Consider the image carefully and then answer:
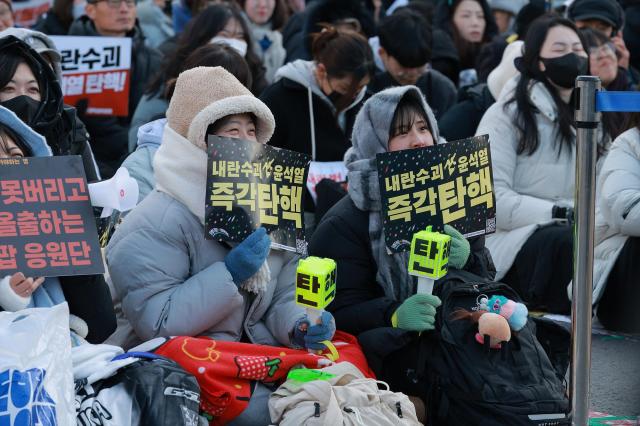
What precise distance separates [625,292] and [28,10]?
7.35 meters

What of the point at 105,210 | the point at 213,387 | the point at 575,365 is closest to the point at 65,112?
the point at 105,210

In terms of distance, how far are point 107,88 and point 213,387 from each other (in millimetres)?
4118

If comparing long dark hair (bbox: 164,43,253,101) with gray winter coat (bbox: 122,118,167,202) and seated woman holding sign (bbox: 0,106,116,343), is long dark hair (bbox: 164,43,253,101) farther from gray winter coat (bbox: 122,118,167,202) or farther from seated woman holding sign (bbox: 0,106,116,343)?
seated woman holding sign (bbox: 0,106,116,343)

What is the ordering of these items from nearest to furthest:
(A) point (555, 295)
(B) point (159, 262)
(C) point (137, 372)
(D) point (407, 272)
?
(C) point (137, 372) < (B) point (159, 262) < (D) point (407, 272) < (A) point (555, 295)

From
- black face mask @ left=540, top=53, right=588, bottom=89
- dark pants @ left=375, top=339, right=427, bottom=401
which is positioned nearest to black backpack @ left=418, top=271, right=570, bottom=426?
dark pants @ left=375, top=339, right=427, bottom=401

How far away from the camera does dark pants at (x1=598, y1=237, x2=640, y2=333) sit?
6.66 m

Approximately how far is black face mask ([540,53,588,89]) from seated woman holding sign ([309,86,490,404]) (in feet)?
6.39

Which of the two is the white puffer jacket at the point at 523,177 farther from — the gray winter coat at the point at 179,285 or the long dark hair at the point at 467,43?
the long dark hair at the point at 467,43

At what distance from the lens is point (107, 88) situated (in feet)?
26.0

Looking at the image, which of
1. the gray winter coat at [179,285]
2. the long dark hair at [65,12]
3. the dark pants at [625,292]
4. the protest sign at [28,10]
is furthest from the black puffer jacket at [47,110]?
the protest sign at [28,10]

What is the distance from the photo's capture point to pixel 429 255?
4555 mm

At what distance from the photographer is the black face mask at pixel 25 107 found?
17.2 ft

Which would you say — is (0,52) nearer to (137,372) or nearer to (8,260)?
(8,260)

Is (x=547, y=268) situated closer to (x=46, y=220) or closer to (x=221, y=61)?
(x=221, y=61)
